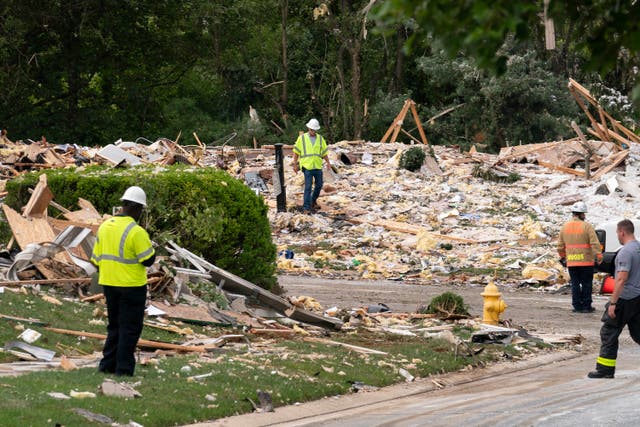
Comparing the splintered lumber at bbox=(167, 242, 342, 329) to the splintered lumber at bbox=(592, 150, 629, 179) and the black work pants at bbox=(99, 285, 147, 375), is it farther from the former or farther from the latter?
the splintered lumber at bbox=(592, 150, 629, 179)

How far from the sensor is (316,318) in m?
15.7

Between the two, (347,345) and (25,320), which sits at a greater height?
(25,320)

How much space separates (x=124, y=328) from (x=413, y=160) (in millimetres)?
21160

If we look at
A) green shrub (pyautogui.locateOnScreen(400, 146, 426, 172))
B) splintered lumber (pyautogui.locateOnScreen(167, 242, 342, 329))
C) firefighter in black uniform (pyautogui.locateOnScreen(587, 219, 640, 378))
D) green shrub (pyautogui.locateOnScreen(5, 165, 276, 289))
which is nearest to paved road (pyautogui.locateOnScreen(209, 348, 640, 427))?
firefighter in black uniform (pyautogui.locateOnScreen(587, 219, 640, 378))

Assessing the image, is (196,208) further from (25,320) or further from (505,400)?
(505,400)

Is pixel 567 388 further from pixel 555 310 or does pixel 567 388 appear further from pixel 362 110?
pixel 362 110

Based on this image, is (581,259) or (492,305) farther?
(581,259)

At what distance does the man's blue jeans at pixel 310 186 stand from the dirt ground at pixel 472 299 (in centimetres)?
523

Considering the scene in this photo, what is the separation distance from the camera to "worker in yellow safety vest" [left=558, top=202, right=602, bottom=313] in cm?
1834

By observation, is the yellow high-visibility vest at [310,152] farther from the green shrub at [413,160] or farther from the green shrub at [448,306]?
the green shrub at [448,306]

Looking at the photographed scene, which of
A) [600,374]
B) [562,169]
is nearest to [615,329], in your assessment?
[600,374]

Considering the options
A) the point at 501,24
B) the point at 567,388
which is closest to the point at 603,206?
the point at 567,388

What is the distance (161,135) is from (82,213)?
30.9m

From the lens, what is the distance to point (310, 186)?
27.4 meters
